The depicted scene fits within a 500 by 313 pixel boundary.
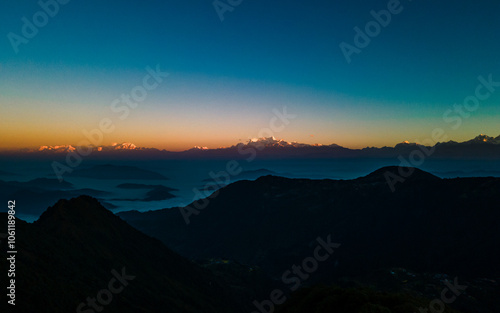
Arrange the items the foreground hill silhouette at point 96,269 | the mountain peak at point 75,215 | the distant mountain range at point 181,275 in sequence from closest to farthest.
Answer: the distant mountain range at point 181,275 < the foreground hill silhouette at point 96,269 < the mountain peak at point 75,215

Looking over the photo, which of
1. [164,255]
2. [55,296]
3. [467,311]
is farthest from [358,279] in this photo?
[55,296]

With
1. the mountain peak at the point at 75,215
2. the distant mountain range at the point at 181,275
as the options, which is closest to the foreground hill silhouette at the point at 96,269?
the mountain peak at the point at 75,215

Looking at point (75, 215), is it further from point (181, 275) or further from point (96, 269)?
point (181, 275)

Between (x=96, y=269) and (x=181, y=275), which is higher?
(x=96, y=269)

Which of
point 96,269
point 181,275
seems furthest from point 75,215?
point 181,275

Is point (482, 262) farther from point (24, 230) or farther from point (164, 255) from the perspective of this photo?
point (24, 230)

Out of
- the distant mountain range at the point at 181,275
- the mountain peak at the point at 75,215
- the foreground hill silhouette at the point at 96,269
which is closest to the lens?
the distant mountain range at the point at 181,275

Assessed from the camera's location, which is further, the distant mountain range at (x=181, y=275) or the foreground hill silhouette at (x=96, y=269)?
the foreground hill silhouette at (x=96, y=269)

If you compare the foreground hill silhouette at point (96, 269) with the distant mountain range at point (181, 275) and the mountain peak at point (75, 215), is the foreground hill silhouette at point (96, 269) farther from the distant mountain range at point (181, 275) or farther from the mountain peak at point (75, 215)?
the distant mountain range at point (181, 275)

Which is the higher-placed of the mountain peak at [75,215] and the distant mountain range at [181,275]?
the mountain peak at [75,215]
